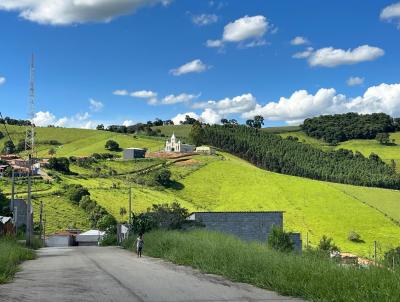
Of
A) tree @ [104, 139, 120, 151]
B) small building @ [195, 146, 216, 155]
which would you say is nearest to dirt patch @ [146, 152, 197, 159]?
small building @ [195, 146, 216, 155]

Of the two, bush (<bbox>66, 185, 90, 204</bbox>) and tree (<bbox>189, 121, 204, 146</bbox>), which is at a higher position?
tree (<bbox>189, 121, 204, 146</bbox>)

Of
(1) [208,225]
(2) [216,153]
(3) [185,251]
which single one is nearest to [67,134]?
(2) [216,153]

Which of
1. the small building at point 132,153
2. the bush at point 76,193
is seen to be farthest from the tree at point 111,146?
the bush at point 76,193

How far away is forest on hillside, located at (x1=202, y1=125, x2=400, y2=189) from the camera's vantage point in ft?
463

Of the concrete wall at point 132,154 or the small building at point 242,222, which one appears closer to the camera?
the small building at point 242,222

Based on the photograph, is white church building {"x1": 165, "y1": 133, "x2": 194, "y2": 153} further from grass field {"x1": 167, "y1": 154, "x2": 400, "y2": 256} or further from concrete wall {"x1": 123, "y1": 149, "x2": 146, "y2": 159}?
grass field {"x1": 167, "y1": 154, "x2": 400, "y2": 256}

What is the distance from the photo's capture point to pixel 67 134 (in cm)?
17425

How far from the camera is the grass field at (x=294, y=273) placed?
1059cm

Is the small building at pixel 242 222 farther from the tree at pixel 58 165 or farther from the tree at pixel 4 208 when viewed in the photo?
the tree at pixel 58 165

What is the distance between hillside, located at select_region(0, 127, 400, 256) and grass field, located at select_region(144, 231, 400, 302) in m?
57.8

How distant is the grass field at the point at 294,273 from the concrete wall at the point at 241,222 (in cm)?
3585

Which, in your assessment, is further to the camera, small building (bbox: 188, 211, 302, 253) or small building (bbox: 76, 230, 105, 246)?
small building (bbox: 76, 230, 105, 246)

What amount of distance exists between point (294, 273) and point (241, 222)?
4774 centimetres

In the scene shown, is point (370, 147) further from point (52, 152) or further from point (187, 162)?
point (52, 152)
